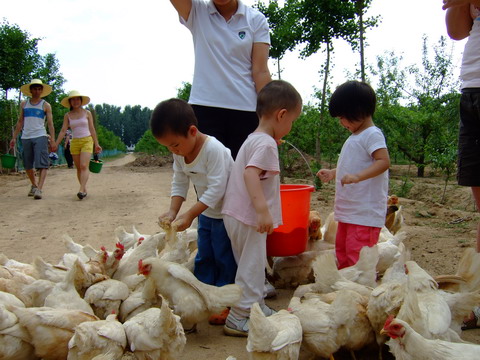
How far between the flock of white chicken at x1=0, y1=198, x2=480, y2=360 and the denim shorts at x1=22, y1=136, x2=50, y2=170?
17.1 ft

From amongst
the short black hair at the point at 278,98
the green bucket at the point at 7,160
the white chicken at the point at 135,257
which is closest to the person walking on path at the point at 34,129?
the green bucket at the point at 7,160

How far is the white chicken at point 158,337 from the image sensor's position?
1978 millimetres

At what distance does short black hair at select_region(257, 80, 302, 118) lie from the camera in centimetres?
255

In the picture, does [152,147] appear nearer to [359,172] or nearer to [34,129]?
[34,129]

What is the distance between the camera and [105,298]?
2.50 metres

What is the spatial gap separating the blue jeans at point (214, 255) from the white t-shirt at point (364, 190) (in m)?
0.87

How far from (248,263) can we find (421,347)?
43.7 inches

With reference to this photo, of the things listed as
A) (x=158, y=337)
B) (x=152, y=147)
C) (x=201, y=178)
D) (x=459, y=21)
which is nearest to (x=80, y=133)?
(x=201, y=178)

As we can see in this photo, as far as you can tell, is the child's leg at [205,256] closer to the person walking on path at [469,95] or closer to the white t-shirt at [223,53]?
the white t-shirt at [223,53]

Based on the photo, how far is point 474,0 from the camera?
237 centimetres

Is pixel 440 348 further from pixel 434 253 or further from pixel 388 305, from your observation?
pixel 434 253

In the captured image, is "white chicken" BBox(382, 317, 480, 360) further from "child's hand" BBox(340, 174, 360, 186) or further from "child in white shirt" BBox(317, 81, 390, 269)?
"child in white shirt" BBox(317, 81, 390, 269)

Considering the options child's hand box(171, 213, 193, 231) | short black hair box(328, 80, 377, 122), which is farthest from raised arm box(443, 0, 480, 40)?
child's hand box(171, 213, 193, 231)

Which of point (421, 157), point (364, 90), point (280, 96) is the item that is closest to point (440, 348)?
point (280, 96)
